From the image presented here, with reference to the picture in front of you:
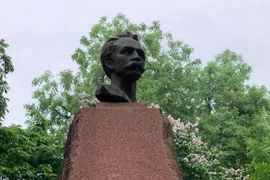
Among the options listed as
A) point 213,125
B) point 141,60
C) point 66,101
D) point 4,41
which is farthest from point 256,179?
point 66,101

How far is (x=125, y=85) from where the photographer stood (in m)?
6.64

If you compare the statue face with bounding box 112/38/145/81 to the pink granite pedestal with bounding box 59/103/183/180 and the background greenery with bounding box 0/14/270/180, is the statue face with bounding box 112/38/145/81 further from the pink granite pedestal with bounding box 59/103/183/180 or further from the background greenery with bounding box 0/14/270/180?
the background greenery with bounding box 0/14/270/180

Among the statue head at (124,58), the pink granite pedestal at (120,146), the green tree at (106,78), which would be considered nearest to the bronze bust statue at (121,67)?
the statue head at (124,58)

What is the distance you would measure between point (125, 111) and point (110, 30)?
1722 cm

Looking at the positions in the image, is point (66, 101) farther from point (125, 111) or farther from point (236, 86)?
point (125, 111)

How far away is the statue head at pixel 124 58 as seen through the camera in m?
6.52

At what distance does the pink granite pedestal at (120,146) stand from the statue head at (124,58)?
1.29ft

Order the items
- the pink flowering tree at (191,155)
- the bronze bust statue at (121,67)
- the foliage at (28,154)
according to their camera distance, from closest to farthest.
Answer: the bronze bust statue at (121,67) < the pink flowering tree at (191,155) < the foliage at (28,154)

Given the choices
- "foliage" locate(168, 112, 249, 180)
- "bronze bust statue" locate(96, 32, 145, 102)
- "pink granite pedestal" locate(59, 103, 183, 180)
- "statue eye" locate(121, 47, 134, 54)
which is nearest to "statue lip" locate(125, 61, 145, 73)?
"bronze bust statue" locate(96, 32, 145, 102)

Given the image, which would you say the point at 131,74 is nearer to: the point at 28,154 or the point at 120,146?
the point at 120,146

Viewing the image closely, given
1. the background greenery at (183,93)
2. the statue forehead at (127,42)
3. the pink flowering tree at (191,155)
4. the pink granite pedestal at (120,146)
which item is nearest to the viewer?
the pink granite pedestal at (120,146)

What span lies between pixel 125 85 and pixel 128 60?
293 millimetres

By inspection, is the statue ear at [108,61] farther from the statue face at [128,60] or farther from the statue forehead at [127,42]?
the statue forehead at [127,42]

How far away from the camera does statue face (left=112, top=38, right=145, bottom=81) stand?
21.4ft
